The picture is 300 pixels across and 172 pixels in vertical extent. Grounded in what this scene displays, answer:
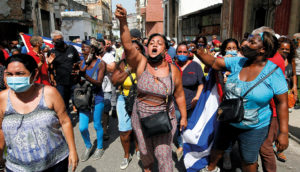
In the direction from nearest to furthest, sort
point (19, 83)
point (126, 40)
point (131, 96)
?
point (19, 83), point (126, 40), point (131, 96)

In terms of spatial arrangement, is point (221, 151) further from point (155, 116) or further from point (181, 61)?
point (181, 61)

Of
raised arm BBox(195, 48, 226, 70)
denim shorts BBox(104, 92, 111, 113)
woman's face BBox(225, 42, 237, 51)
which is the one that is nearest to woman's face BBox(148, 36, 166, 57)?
raised arm BBox(195, 48, 226, 70)

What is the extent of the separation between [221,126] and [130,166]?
1651 mm

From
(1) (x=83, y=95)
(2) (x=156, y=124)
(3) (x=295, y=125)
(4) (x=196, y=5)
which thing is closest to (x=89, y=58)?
(1) (x=83, y=95)

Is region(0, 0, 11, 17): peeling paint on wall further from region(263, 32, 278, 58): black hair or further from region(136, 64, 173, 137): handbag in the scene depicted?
region(263, 32, 278, 58): black hair

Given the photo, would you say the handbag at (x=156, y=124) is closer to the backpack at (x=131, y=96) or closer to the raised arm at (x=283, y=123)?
the backpack at (x=131, y=96)

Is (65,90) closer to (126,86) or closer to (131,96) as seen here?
(126,86)

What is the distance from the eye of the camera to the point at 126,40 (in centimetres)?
205

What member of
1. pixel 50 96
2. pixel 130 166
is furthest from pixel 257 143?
pixel 50 96

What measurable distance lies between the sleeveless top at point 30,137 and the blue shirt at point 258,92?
6.33 ft

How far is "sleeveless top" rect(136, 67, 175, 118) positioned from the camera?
2.26 metres

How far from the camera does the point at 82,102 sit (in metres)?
3.32

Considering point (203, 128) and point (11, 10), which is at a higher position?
point (11, 10)

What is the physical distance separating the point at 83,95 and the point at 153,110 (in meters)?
1.58
